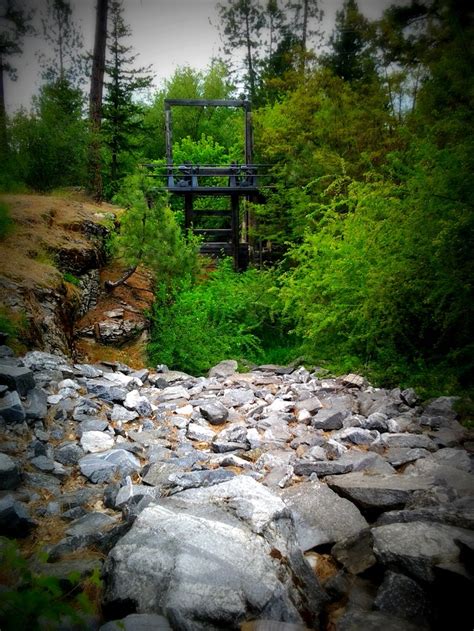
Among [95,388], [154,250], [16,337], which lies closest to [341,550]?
[95,388]

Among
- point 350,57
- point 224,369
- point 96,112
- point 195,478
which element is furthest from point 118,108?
point 195,478

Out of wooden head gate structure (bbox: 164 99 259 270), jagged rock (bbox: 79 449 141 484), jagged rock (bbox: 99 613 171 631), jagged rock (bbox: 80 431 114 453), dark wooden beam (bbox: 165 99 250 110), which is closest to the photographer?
jagged rock (bbox: 99 613 171 631)

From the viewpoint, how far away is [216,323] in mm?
9828

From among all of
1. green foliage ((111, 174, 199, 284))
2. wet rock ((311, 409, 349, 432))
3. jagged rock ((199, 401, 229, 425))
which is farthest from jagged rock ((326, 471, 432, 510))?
green foliage ((111, 174, 199, 284))

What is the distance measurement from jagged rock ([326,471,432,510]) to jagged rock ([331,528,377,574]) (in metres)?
0.44

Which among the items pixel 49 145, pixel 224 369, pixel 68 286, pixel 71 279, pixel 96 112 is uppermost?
pixel 96 112

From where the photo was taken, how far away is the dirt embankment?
5617 millimetres

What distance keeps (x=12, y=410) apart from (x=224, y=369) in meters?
4.79

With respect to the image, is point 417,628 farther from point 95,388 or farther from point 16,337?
point 16,337

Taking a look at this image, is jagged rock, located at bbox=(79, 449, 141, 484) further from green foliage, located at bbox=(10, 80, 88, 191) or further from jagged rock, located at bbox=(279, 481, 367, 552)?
green foliage, located at bbox=(10, 80, 88, 191)

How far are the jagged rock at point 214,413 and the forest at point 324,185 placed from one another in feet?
8.37

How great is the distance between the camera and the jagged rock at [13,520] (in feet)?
7.35

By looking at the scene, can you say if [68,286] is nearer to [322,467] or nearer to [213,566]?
[322,467]

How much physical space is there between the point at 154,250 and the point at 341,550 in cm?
688
